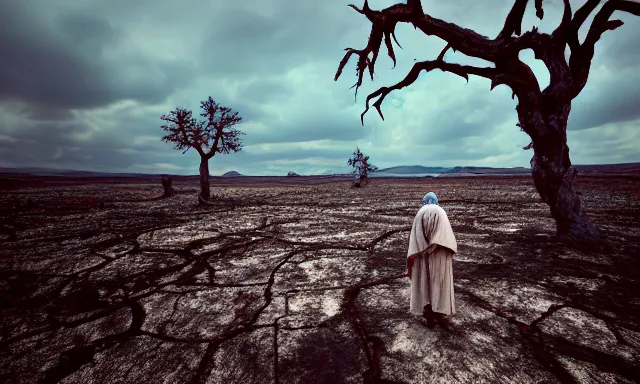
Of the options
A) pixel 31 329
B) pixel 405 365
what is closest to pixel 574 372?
pixel 405 365

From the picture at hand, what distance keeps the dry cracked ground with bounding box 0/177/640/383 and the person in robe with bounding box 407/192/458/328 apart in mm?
267

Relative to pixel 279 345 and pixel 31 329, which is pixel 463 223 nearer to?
pixel 279 345

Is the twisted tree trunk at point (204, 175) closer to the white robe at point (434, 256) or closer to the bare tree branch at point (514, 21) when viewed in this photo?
the bare tree branch at point (514, 21)

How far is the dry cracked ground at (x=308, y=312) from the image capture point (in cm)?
265

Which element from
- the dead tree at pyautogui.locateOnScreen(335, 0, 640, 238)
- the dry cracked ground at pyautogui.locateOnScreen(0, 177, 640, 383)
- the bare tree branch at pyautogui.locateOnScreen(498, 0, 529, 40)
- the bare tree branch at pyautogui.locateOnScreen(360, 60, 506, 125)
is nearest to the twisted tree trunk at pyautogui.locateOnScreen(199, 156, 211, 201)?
the dry cracked ground at pyautogui.locateOnScreen(0, 177, 640, 383)

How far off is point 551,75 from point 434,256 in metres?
4.99

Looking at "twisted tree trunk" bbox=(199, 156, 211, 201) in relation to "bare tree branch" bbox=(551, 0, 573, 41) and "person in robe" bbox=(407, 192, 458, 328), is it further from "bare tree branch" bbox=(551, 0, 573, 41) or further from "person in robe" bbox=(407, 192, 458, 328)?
"bare tree branch" bbox=(551, 0, 573, 41)

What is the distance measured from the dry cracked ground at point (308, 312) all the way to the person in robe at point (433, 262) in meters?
0.27

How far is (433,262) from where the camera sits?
3.11 m

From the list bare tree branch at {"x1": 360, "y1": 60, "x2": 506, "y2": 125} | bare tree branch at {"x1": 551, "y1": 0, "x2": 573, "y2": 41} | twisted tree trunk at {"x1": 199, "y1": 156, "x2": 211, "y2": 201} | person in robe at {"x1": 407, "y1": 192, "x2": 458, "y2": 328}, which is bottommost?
person in robe at {"x1": 407, "y1": 192, "x2": 458, "y2": 328}

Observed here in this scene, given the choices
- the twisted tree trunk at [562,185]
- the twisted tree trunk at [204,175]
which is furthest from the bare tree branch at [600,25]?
the twisted tree trunk at [204,175]

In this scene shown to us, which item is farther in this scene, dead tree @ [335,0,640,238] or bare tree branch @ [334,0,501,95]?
bare tree branch @ [334,0,501,95]

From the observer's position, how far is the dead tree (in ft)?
18.5

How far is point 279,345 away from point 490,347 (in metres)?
1.92
